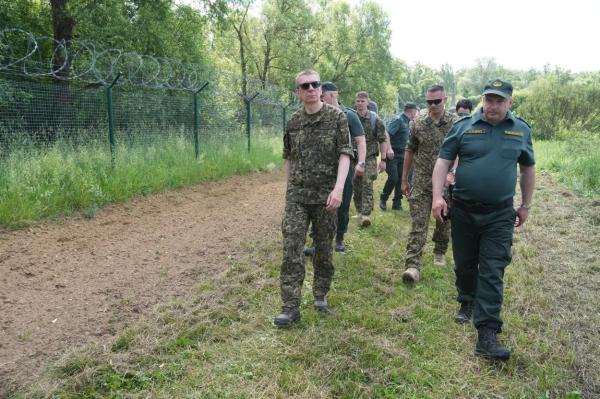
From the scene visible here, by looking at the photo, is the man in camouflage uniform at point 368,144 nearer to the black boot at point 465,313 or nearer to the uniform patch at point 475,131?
the black boot at point 465,313

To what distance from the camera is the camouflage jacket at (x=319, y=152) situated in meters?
3.68

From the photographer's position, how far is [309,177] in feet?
12.1

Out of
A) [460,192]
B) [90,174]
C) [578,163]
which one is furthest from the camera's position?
[578,163]

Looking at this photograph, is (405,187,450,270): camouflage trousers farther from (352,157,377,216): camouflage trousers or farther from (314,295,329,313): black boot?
(352,157,377,216): camouflage trousers

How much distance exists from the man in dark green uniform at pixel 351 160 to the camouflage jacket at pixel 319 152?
0.95 m

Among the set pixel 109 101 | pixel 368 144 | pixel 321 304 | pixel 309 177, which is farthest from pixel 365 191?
pixel 109 101

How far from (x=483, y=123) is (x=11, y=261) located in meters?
4.74

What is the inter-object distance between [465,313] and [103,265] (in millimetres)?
3633

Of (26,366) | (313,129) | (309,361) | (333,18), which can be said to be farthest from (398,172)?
(333,18)

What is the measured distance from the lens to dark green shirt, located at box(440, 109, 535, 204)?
3297 mm

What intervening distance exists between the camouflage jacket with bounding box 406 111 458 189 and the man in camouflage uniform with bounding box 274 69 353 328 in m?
1.58

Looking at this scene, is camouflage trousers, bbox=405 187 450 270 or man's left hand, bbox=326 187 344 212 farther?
camouflage trousers, bbox=405 187 450 270

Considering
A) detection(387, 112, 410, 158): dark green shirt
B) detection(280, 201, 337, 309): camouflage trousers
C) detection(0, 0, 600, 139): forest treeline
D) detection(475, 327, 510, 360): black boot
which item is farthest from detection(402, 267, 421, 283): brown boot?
detection(0, 0, 600, 139): forest treeline

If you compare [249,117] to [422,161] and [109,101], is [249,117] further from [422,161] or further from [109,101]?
[422,161]
